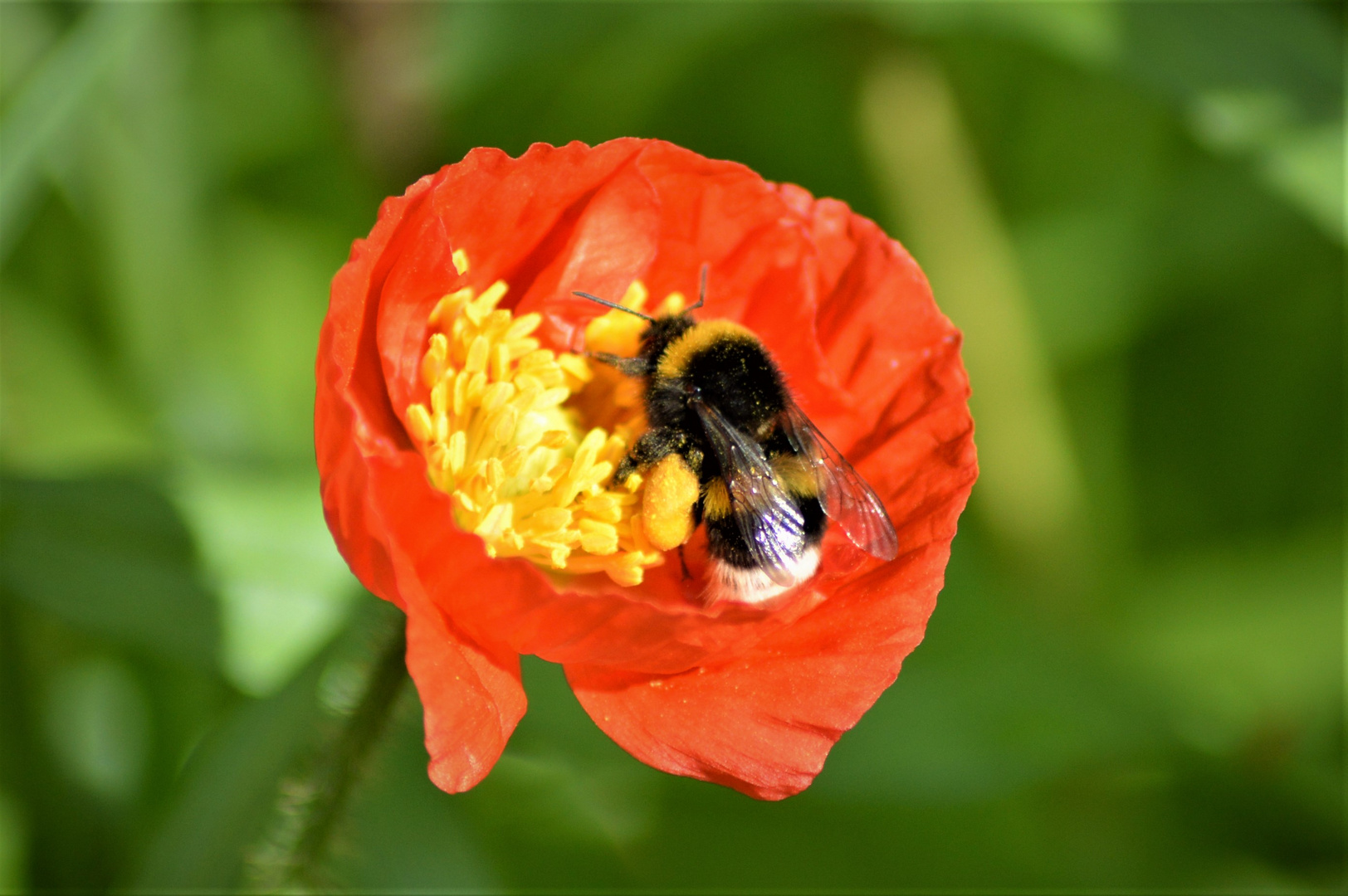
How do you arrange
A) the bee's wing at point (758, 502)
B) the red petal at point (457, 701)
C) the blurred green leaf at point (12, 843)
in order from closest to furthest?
the red petal at point (457, 701) → the bee's wing at point (758, 502) → the blurred green leaf at point (12, 843)

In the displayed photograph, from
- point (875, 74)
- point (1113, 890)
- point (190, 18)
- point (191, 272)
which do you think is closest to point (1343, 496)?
point (1113, 890)

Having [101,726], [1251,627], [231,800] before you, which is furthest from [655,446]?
[1251,627]

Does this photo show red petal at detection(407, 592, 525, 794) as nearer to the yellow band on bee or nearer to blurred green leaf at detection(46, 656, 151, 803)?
the yellow band on bee

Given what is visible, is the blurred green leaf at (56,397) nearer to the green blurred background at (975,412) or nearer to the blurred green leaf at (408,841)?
the green blurred background at (975,412)

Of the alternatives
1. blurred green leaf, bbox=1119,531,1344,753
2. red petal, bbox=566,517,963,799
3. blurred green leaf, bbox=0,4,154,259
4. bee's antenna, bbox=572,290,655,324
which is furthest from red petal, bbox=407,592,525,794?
blurred green leaf, bbox=1119,531,1344,753

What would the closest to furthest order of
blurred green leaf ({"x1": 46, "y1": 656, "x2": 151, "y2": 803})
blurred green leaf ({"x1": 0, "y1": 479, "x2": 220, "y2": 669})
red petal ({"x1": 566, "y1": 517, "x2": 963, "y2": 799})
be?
red petal ({"x1": 566, "y1": 517, "x2": 963, "y2": 799}) < blurred green leaf ({"x1": 0, "y1": 479, "x2": 220, "y2": 669}) < blurred green leaf ({"x1": 46, "y1": 656, "x2": 151, "y2": 803})

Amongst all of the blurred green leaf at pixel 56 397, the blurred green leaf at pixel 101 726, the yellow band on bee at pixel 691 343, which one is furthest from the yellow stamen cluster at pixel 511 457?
the blurred green leaf at pixel 56 397

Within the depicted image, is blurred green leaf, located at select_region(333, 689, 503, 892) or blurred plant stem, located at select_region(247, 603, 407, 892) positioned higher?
blurred plant stem, located at select_region(247, 603, 407, 892)
